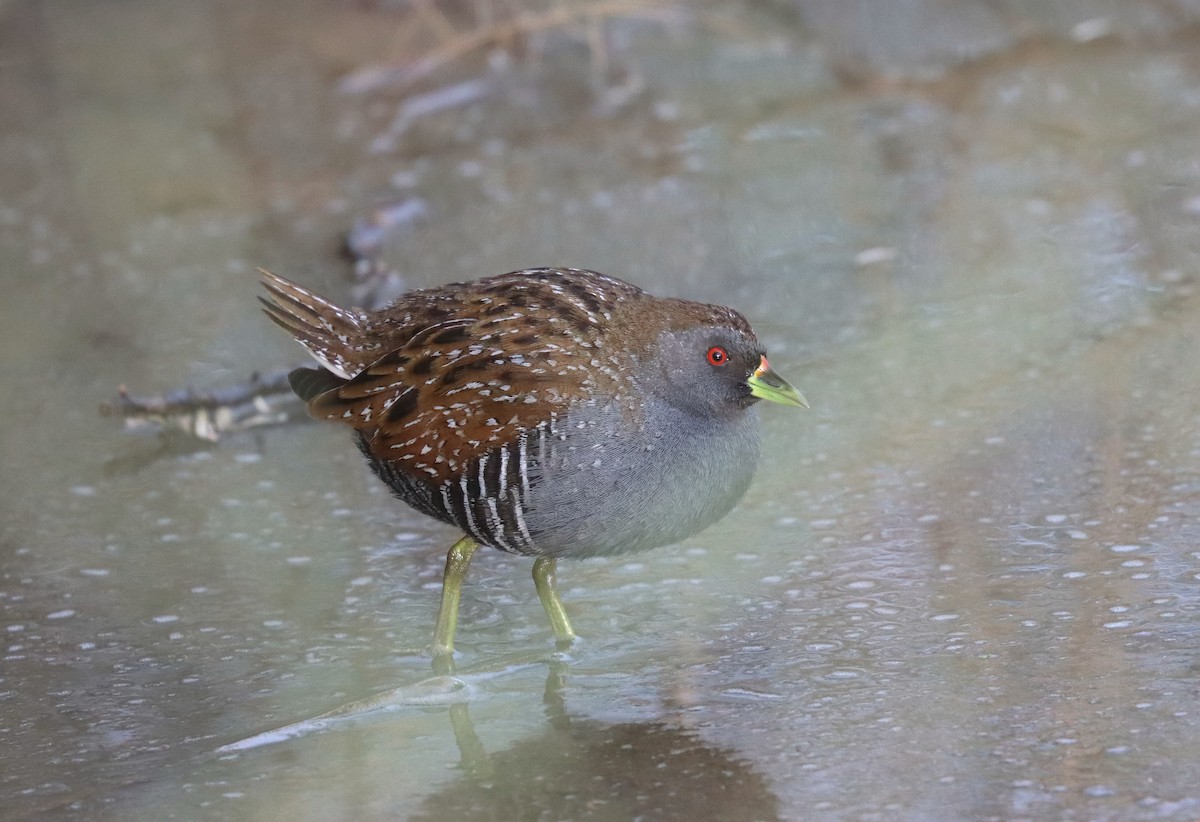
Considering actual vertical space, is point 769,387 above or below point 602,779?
above

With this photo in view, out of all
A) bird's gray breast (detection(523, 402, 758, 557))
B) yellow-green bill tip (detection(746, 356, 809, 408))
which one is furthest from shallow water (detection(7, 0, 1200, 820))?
yellow-green bill tip (detection(746, 356, 809, 408))

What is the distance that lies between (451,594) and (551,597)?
22cm

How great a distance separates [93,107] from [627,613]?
484 centimetres

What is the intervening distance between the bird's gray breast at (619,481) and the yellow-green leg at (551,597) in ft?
0.63

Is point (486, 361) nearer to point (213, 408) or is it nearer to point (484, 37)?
point (213, 408)

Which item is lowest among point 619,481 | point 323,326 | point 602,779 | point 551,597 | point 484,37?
point 602,779

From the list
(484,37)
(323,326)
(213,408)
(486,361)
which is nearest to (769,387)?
(486,361)

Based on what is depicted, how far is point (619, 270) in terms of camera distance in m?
5.43

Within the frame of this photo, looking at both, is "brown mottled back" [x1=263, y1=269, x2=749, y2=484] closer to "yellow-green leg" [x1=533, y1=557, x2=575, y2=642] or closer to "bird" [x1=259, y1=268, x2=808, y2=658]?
"bird" [x1=259, y1=268, x2=808, y2=658]

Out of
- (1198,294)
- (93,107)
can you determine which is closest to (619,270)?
(1198,294)

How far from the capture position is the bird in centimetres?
323

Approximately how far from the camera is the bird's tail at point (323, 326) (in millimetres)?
3635

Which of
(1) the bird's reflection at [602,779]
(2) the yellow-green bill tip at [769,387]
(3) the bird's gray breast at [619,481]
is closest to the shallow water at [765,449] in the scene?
(1) the bird's reflection at [602,779]

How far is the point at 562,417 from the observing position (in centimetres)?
322
